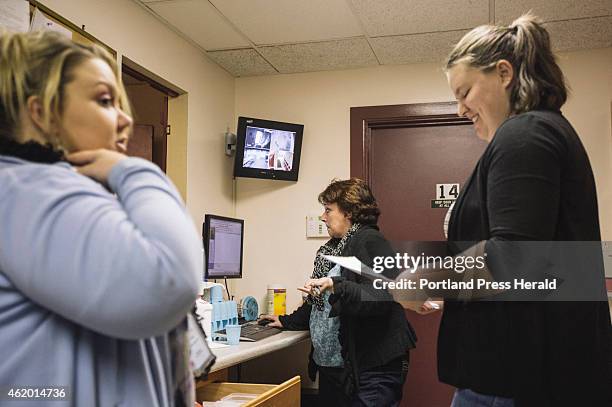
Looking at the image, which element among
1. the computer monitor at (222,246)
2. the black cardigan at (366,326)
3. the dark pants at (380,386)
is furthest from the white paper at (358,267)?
the computer monitor at (222,246)

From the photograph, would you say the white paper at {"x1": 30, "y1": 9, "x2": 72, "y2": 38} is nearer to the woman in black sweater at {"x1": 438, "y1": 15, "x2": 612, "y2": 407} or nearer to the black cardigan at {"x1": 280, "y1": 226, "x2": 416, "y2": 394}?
the black cardigan at {"x1": 280, "y1": 226, "x2": 416, "y2": 394}

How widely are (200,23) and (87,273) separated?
262 cm

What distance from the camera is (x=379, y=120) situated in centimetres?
349

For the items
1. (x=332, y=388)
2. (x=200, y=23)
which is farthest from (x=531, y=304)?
(x=200, y=23)

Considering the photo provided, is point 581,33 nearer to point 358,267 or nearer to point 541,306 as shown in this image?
point 358,267

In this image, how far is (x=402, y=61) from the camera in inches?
136

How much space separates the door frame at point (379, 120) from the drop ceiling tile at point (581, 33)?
644mm

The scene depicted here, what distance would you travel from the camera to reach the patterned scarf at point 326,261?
2.50 metres

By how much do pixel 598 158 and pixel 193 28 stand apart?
2220 millimetres

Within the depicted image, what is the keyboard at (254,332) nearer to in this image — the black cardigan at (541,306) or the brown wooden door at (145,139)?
the brown wooden door at (145,139)

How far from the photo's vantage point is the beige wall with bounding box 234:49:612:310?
3.50m

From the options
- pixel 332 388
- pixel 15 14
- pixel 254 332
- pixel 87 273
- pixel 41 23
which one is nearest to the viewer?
pixel 87 273

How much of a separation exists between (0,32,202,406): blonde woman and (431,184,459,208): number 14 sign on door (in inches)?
115

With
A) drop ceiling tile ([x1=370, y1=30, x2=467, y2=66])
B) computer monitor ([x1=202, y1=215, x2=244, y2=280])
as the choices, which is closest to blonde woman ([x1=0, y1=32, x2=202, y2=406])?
computer monitor ([x1=202, y1=215, x2=244, y2=280])
